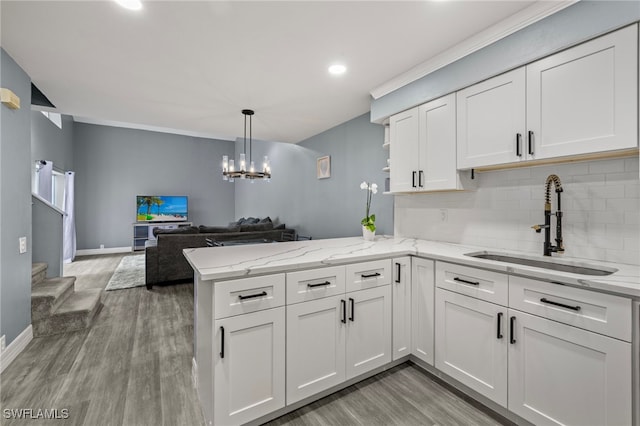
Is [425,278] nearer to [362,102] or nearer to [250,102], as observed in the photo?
[362,102]

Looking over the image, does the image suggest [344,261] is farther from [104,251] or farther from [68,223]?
[104,251]

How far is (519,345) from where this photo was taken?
5.41ft

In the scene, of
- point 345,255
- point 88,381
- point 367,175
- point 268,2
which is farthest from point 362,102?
point 88,381

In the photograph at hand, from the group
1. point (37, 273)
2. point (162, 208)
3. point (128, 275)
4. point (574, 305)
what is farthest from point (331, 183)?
point (162, 208)

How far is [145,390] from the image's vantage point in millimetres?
1998

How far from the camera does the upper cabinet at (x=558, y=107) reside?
1499 mm

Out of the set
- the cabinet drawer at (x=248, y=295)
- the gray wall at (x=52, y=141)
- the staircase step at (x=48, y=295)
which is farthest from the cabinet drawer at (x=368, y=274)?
the gray wall at (x=52, y=141)

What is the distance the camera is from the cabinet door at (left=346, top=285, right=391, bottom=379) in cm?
199

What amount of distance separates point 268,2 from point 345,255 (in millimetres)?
1669

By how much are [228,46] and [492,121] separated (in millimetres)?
2053

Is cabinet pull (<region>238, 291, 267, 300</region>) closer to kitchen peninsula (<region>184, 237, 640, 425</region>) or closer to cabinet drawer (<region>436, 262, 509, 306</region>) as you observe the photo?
kitchen peninsula (<region>184, 237, 640, 425</region>)

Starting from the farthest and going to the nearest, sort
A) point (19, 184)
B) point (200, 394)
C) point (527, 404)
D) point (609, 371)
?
1. point (19, 184)
2. point (200, 394)
3. point (527, 404)
4. point (609, 371)

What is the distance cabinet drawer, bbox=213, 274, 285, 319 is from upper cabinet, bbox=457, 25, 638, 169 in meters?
1.71

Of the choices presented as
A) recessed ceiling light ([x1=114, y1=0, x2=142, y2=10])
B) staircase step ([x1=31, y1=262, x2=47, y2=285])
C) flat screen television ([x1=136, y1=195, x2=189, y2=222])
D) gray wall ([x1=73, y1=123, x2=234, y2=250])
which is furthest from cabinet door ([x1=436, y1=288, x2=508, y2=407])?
gray wall ([x1=73, y1=123, x2=234, y2=250])
